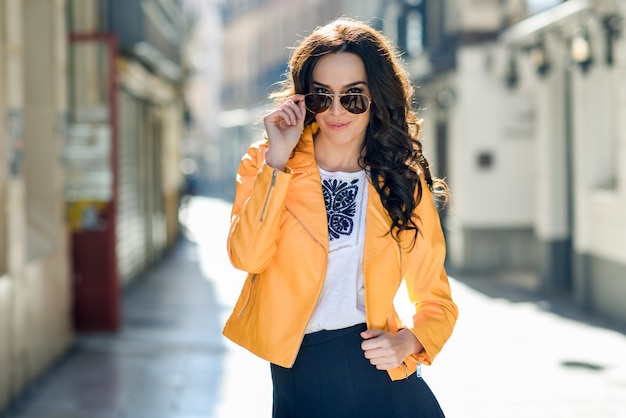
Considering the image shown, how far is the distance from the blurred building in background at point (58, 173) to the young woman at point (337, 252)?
13.6 ft

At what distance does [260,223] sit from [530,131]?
13.5 m

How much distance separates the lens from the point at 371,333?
8.55 ft

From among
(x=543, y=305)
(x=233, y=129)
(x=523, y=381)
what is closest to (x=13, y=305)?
(x=523, y=381)

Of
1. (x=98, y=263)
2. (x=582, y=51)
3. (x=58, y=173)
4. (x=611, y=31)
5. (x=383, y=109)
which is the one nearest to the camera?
(x=383, y=109)

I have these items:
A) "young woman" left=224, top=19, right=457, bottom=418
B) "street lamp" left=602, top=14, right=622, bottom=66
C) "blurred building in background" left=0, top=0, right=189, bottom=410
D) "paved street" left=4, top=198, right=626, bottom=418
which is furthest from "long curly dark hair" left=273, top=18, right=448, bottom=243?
"street lamp" left=602, top=14, right=622, bottom=66

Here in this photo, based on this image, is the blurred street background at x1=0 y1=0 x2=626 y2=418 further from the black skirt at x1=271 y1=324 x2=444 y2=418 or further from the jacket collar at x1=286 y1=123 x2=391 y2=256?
the black skirt at x1=271 y1=324 x2=444 y2=418

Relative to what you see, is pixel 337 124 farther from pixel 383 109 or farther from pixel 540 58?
pixel 540 58

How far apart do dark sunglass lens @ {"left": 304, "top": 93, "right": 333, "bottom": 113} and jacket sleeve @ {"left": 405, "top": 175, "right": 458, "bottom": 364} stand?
Result: 1.25ft

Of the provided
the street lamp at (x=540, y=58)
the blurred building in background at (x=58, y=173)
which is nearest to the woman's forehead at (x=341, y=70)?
the blurred building in background at (x=58, y=173)

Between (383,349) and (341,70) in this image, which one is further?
(341,70)

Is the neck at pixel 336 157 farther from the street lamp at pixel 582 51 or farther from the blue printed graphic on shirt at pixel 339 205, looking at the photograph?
the street lamp at pixel 582 51

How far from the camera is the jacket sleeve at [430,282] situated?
8.89ft

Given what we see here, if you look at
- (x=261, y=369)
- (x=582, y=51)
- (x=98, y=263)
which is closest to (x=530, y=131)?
(x=582, y=51)

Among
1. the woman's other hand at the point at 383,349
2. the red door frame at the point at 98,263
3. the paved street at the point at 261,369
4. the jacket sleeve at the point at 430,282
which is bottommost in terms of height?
the paved street at the point at 261,369
